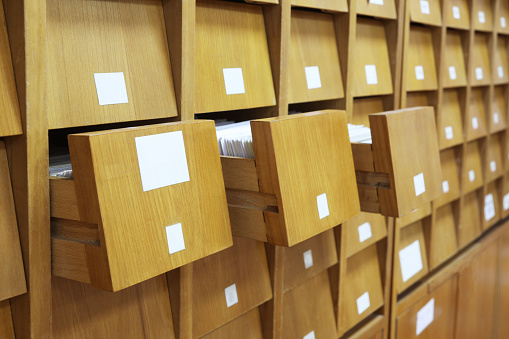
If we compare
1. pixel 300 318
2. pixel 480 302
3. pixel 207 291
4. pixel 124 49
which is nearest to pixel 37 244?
pixel 124 49

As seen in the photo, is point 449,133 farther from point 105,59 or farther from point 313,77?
point 105,59

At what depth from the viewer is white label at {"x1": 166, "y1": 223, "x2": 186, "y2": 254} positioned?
1.08 metres

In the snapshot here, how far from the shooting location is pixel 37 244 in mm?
1081

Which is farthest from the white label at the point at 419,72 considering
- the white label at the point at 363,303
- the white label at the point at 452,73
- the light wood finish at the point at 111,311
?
the light wood finish at the point at 111,311

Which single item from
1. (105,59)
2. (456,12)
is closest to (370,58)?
(456,12)

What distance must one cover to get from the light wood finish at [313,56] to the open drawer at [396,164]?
26cm

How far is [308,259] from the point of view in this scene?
1.92 meters

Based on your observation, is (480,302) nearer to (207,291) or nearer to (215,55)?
(207,291)

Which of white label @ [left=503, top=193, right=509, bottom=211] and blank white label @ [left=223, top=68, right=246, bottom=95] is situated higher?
blank white label @ [left=223, top=68, right=246, bottom=95]

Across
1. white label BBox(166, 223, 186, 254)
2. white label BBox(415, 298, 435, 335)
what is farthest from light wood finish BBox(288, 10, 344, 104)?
white label BBox(415, 298, 435, 335)

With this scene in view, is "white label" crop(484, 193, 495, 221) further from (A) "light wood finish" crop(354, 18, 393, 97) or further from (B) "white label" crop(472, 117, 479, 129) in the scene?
(A) "light wood finish" crop(354, 18, 393, 97)

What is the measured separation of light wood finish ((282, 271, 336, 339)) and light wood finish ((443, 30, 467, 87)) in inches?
50.3

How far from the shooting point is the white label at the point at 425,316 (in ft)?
8.98

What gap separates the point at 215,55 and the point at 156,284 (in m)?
0.61
